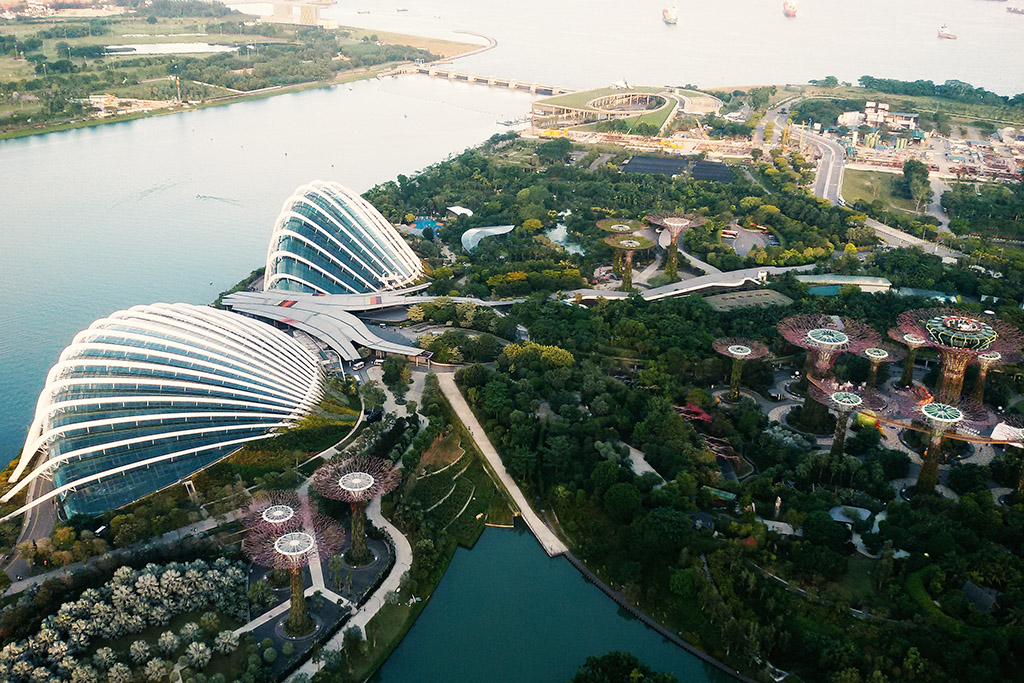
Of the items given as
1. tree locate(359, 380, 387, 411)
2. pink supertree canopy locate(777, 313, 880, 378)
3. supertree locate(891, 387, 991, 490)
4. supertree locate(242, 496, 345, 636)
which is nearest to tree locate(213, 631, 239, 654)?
supertree locate(242, 496, 345, 636)

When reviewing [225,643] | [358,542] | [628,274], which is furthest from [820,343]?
[225,643]

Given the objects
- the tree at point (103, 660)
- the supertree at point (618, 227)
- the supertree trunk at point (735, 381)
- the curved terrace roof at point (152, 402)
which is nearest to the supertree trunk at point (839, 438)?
the supertree trunk at point (735, 381)

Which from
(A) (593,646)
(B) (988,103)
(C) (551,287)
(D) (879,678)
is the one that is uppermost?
(B) (988,103)

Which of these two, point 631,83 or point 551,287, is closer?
point 551,287

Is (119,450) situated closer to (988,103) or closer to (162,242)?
(162,242)

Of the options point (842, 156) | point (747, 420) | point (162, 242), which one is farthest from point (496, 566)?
point (842, 156)
